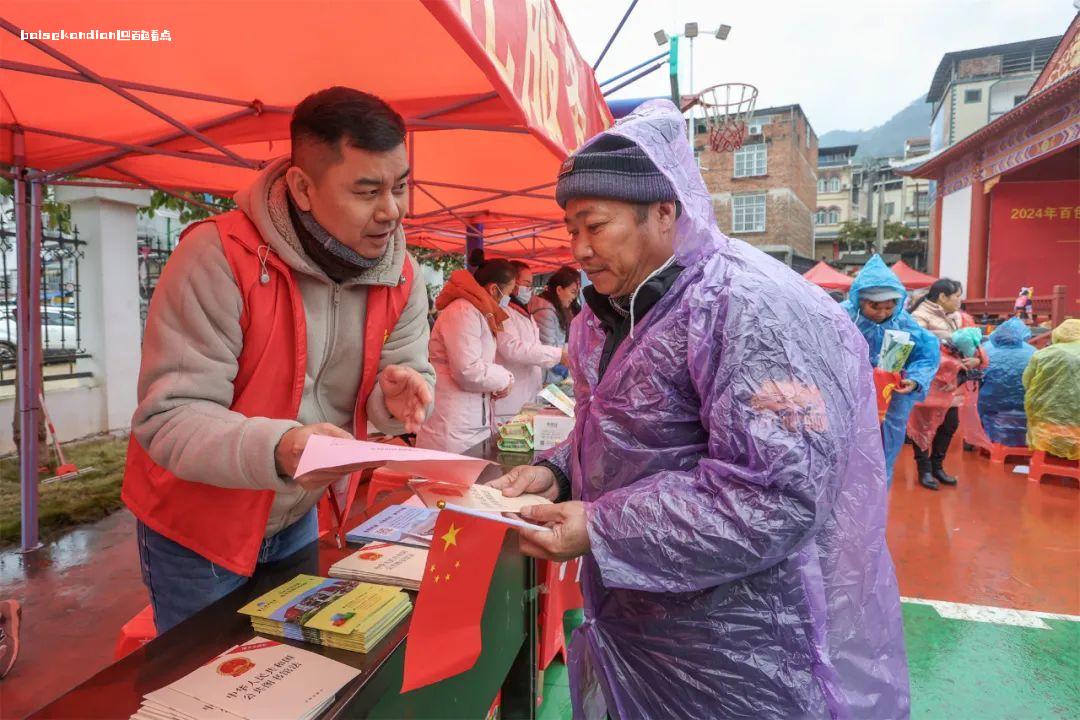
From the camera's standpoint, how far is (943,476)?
5777 millimetres

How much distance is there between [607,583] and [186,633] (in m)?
0.88

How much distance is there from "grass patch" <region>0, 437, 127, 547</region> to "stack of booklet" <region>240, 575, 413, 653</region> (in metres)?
3.78

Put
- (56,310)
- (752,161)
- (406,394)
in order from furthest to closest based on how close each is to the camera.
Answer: (752,161) → (56,310) → (406,394)

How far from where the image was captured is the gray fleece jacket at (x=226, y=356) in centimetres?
114

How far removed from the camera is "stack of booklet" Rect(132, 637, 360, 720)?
999mm

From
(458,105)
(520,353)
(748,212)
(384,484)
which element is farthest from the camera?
(748,212)

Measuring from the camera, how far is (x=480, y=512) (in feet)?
3.37

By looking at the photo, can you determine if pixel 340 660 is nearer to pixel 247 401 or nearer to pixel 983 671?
pixel 247 401

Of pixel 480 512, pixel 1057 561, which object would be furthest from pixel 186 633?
pixel 1057 561

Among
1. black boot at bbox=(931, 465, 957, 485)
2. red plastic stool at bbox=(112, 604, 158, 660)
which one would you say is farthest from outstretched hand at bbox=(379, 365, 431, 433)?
black boot at bbox=(931, 465, 957, 485)

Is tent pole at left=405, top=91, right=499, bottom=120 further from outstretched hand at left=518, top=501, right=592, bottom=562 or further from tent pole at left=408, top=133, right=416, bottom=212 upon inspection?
outstretched hand at left=518, top=501, right=592, bottom=562

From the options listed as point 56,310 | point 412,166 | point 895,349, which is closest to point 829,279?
point 895,349

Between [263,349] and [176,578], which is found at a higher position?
[263,349]

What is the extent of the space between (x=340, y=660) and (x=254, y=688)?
0.17 m
